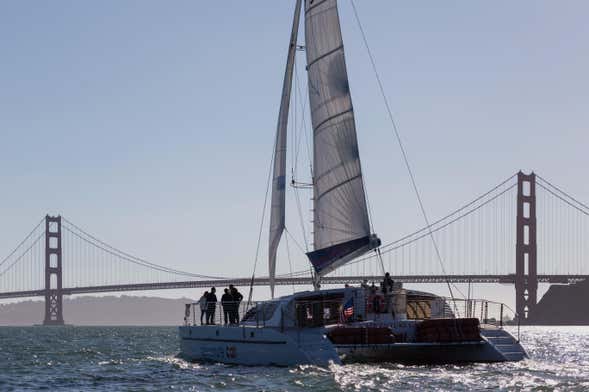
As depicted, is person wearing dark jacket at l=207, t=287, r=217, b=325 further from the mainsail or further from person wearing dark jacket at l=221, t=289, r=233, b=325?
the mainsail

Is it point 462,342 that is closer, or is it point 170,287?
point 462,342

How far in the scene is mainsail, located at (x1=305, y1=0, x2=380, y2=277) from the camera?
96.4 ft

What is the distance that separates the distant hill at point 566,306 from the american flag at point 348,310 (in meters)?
104

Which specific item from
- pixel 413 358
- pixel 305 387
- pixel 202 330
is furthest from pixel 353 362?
pixel 202 330

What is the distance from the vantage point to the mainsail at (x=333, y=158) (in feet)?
96.4

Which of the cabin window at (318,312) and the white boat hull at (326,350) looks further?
the cabin window at (318,312)

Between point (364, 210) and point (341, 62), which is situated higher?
point (341, 62)

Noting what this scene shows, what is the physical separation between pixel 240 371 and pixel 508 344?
6420mm

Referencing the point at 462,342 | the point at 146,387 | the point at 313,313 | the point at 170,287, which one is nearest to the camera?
the point at 146,387

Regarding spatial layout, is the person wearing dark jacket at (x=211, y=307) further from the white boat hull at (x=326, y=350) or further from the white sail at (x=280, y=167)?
the white boat hull at (x=326, y=350)

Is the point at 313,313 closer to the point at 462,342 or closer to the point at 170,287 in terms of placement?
the point at 462,342

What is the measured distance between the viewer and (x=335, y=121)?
3002 centimetres

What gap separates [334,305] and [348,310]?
1.06 metres

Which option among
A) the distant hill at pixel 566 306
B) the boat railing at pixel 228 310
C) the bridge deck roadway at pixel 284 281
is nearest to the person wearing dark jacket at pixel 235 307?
the boat railing at pixel 228 310
